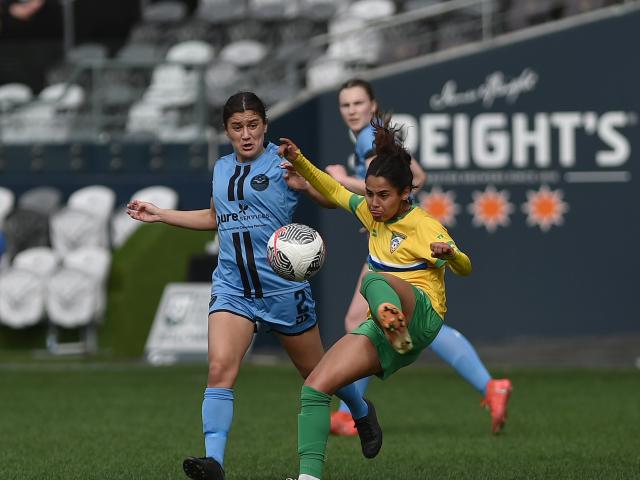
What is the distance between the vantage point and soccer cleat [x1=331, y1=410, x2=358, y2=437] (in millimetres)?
10430

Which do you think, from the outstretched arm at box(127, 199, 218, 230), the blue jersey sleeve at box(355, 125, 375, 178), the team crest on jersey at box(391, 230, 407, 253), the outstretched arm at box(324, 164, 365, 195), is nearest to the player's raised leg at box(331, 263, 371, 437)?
the blue jersey sleeve at box(355, 125, 375, 178)

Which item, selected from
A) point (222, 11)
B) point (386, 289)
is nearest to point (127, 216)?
point (222, 11)

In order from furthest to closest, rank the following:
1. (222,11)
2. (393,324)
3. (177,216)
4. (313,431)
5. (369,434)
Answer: (222,11)
(369,434)
(177,216)
(313,431)
(393,324)

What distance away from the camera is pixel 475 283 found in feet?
59.3

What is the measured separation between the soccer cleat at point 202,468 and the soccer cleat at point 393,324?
41.8 inches

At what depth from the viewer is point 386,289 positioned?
6609 mm

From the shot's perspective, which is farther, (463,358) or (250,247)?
(463,358)

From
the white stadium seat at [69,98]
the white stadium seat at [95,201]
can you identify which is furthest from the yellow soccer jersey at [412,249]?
the white stadium seat at [69,98]

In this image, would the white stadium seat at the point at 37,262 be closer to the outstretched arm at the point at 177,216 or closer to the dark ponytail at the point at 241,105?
the outstretched arm at the point at 177,216

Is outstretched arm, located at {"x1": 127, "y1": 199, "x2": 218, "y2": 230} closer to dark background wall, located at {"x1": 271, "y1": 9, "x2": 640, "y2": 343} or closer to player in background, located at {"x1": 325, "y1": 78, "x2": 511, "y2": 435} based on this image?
player in background, located at {"x1": 325, "y1": 78, "x2": 511, "y2": 435}

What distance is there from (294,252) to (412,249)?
0.58 m

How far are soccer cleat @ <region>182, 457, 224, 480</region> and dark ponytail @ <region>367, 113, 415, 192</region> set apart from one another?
1.54m

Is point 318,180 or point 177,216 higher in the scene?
point 318,180

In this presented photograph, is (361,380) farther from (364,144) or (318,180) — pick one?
(318,180)
